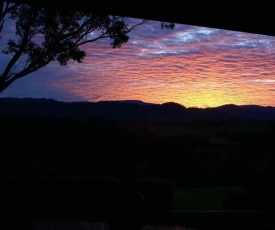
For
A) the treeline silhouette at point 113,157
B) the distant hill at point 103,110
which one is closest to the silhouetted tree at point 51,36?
the treeline silhouette at point 113,157

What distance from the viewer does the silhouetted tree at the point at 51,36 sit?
325 inches

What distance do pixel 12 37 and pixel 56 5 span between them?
22.3 ft

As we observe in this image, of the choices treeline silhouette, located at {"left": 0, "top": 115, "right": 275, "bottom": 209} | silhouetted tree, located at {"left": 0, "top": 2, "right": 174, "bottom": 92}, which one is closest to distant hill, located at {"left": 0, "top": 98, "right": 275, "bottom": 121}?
treeline silhouette, located at {"left": 0, "top": 115, "right": 275, "bottom": 209}

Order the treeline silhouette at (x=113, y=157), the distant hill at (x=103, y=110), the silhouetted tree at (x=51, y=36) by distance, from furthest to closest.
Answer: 1. the distant hill at (x=103, y=110)
2. the treeline silhouette at (x=113, y=157)
3. the silhouetted tree at (x=51, y=36)

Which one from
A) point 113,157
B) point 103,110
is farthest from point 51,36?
point 103,110

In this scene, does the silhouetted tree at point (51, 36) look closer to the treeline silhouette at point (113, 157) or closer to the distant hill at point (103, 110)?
the treeline silhouette at point (113, 157)

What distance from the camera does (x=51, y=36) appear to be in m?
8.50

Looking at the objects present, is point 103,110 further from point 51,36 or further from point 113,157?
point 51,36

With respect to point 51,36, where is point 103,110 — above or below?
below

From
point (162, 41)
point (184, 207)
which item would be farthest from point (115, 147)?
point (162, 41)

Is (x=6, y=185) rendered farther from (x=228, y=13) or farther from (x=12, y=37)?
(x=228, y=13)

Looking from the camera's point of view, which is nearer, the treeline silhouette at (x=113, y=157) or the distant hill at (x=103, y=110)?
the treeline silhouette at (x=113, y=157)

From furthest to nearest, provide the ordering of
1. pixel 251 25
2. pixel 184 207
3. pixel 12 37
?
1. pixel 184 207
2. pixel 12 37
3. pixel 251 25

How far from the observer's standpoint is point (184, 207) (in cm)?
1057
